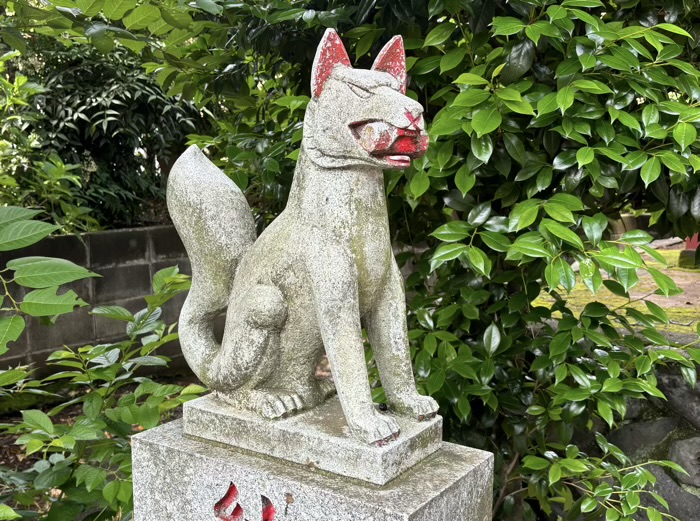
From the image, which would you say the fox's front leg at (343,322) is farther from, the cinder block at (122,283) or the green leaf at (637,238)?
the cinder block at (122,283)

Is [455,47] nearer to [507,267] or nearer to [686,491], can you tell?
[507,267]

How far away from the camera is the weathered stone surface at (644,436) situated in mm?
2381

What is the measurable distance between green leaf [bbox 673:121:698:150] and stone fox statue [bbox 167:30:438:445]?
24.2 inches

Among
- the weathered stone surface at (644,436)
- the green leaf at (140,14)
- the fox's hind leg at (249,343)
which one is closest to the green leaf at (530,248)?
the fox's hind leg at (249,343)

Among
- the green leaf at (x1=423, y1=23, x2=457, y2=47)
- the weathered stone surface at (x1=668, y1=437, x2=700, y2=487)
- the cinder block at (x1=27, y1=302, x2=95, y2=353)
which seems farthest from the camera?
the cinder block at (x1=27, y1=302, x2=95, y2=353)

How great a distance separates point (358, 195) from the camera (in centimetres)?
146

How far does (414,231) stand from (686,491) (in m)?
1.28

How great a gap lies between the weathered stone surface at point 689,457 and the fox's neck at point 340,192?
152 centimetres

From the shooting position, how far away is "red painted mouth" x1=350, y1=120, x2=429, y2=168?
137 centimetres

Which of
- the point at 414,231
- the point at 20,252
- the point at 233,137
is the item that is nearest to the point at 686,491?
the point at 414,231

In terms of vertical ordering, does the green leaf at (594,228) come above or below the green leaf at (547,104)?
below

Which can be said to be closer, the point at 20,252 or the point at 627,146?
the point at 627,146

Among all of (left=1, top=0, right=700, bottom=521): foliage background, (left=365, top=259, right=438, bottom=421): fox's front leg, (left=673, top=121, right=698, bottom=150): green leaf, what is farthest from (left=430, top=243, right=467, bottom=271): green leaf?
(left=673, top=121, right=698, bottom=150): green leaf

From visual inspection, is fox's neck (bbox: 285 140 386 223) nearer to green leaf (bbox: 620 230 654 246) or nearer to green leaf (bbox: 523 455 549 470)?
green leaf (bbox: 620 230 654 246)
